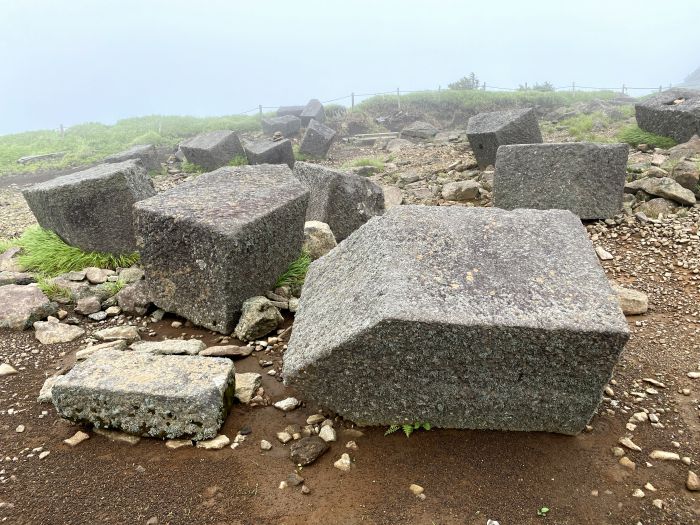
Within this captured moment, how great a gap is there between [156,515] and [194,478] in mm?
254

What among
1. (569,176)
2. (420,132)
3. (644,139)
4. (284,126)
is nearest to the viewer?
(569,176)

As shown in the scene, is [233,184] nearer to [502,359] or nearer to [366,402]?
[366,402]

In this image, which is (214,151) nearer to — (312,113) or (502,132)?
→ (502,132)

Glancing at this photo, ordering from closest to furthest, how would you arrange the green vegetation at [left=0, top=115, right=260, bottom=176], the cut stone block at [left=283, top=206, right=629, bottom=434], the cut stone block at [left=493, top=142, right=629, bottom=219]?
the cut stone block at [left=283, top=206, right=629, bottom=434], the cut stone block at [left=493, top=142, right=629, bottom=219], the green vegetation at [left=0, top=115, right=260, bottom=176]

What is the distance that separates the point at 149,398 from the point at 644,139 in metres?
10.2

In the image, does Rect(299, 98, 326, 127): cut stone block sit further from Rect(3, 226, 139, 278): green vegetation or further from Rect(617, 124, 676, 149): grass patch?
Rect(3, 226, 139, 278): green vegetation


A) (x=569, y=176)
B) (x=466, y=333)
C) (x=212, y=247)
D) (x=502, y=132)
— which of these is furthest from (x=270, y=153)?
(x=466, y=333)

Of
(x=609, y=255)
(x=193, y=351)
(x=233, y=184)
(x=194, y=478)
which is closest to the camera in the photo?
(x=194, y=478)

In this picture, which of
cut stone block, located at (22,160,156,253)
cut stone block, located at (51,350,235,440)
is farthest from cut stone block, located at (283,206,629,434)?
cut stone block, located at (22,160,156,253)

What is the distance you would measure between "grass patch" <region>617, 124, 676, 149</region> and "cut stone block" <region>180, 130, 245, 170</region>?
Result: 393 inches

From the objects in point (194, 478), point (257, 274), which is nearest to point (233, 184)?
point (257, 274)

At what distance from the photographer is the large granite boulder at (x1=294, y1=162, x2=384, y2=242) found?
6590mm

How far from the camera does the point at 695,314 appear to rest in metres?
4.27

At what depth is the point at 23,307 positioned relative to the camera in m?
4.48
